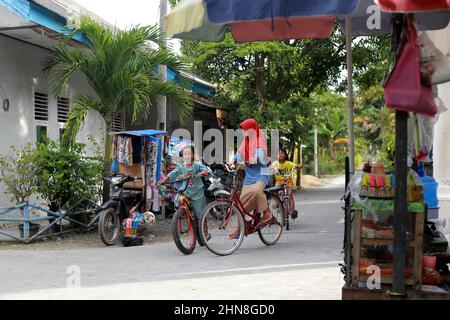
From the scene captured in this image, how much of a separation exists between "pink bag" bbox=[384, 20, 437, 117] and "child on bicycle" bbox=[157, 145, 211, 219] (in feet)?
16.0

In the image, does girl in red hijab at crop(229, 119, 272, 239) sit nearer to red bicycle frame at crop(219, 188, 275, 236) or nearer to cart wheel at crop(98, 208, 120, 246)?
red bicycle frame at crop(219, 188, 275, 236)

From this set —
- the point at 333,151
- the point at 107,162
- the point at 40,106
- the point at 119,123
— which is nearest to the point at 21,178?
the point at 107,162

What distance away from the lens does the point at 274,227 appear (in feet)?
31.0

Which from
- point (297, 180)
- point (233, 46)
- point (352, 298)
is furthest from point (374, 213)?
point (297, 180)

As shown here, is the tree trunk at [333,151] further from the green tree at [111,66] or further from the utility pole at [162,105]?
the green tree at [111,66]

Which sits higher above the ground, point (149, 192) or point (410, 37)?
point (410, 37)

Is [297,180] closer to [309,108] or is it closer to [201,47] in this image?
[309,108]

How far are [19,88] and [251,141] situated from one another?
528cm

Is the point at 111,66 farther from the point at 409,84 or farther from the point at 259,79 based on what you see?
the point at 259,79

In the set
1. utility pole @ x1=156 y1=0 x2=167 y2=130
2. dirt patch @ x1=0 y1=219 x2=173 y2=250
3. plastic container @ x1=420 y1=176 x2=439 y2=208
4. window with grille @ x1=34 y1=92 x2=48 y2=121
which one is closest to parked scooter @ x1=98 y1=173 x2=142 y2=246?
dirt patch @ x1=0 y1=219 x2=173 y2=250

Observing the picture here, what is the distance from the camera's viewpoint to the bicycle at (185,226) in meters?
8.49

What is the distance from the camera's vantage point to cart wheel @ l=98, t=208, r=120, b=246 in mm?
9500

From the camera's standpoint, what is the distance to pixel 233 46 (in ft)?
61.8
